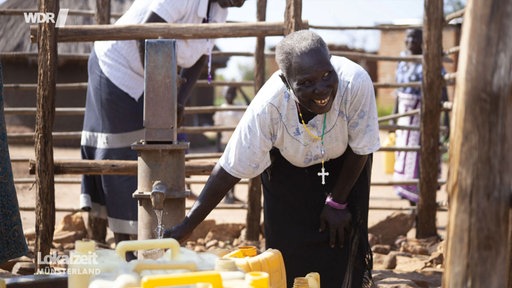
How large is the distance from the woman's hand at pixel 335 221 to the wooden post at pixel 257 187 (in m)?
2.71

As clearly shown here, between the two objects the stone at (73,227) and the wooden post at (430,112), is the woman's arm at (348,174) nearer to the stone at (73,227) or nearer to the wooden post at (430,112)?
the wooden post at (430,112)

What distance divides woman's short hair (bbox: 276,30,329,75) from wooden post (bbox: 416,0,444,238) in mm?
3157

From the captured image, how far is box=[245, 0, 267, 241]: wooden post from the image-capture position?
6531mm

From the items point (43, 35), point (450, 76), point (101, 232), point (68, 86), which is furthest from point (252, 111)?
point (68, 86)

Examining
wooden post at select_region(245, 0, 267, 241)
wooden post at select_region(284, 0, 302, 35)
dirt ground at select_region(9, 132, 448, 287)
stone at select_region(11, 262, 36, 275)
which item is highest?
wooden post at select_region(284, 0, 302, 35)

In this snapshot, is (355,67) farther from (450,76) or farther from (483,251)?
(450,76)

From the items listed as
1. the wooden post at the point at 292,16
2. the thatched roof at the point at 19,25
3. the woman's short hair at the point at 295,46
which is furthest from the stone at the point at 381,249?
the thatched roof at the point at 19,25

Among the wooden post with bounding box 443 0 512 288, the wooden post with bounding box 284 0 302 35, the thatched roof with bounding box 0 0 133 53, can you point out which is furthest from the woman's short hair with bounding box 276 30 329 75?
the thatched roof with bounding box 0 0 133 53

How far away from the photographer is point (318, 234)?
12.6ft

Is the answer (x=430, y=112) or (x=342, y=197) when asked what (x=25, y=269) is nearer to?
(x=342, y=197)

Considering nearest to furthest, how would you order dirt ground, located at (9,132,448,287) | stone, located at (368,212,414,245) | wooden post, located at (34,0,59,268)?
wooden post, located at (34,0,59,268) < dirt ground, located at (9,132,448,287) < stone, located at (368,212,414,245)

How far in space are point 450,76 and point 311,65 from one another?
12.0 ft

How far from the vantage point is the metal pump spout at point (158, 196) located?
151 inches

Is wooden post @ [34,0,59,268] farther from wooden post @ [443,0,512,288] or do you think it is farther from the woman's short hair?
wooden post @ [443,0,512,288]
